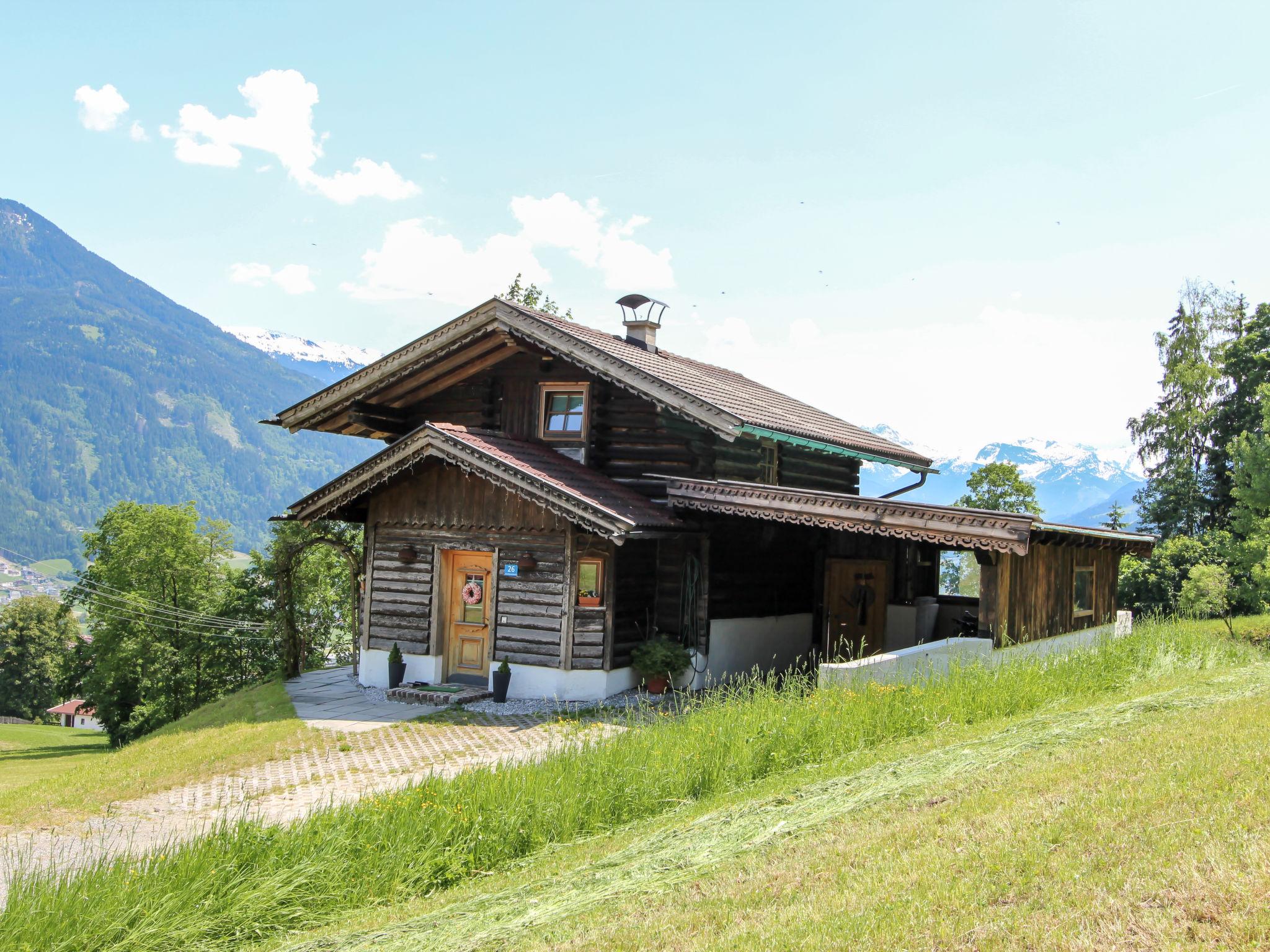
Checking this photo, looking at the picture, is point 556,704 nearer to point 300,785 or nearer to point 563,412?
point 300,785

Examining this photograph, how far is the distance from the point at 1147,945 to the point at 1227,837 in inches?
50.6

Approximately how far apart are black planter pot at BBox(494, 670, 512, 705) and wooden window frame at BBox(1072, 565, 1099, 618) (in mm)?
10308

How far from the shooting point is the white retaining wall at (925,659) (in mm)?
12586

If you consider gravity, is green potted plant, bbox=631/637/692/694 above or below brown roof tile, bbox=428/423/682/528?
below

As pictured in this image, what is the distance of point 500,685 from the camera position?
617 inches

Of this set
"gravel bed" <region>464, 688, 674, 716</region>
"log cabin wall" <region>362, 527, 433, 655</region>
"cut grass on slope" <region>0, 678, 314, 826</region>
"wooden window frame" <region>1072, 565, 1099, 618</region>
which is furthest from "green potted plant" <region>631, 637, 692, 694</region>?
"wooden window frame" <region>1072, 565, 1099, 618</region>

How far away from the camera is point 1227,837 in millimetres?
5203

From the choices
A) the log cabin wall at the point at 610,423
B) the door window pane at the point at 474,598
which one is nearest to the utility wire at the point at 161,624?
the log cabin wall at the point at 610,423

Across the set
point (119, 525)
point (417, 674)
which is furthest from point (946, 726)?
point (119, 525)

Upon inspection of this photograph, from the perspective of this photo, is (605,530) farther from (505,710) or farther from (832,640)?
(832,640)

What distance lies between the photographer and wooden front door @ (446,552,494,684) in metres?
16.7

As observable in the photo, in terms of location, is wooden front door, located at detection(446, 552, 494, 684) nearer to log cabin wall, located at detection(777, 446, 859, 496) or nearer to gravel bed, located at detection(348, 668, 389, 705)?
gravel bed, located at detection(348, 668, 389, 705)

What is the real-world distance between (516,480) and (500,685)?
3.35 meters

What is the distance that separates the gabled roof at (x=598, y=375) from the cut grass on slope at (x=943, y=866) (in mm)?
8667
